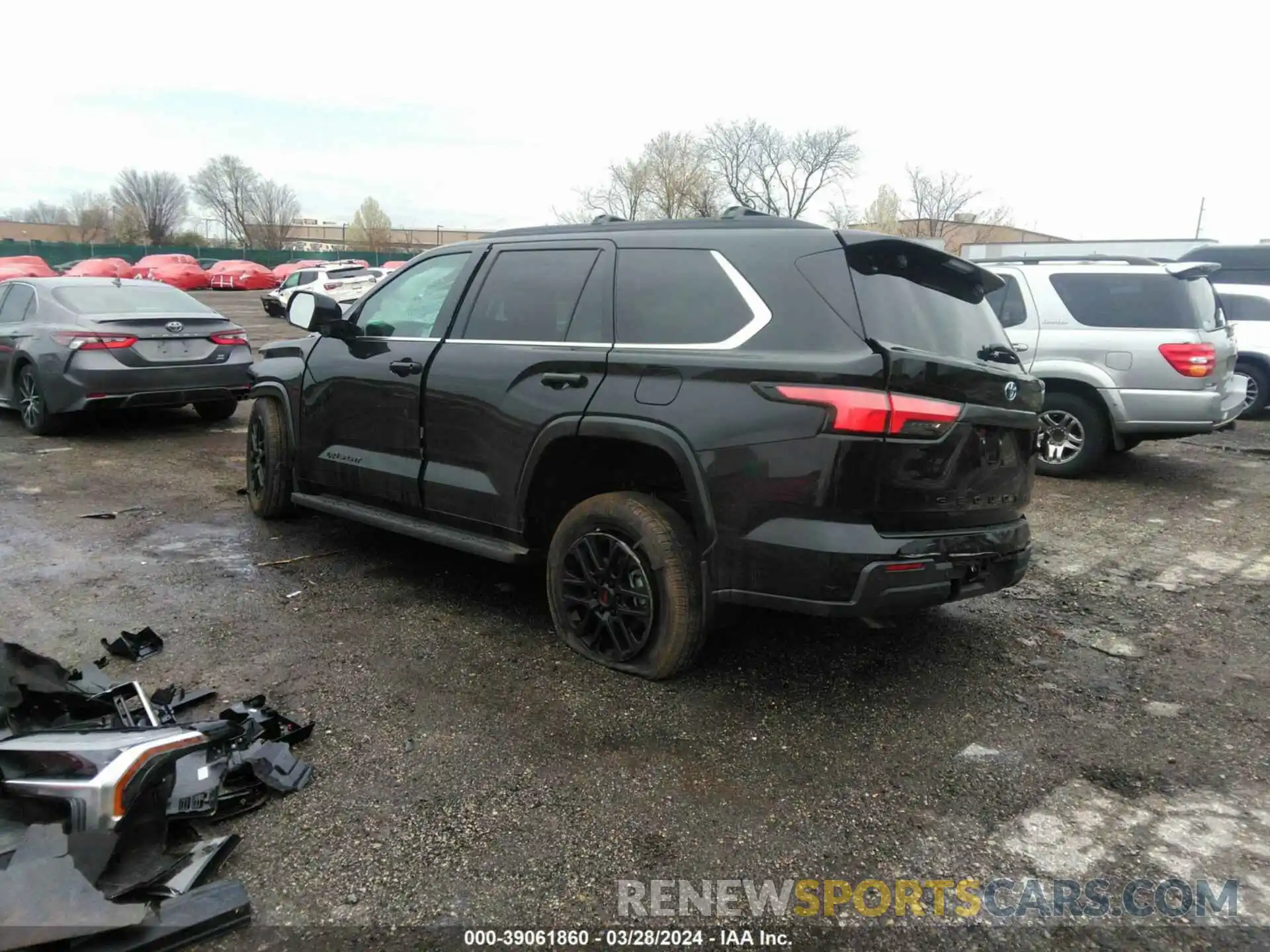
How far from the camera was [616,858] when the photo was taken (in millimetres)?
2537

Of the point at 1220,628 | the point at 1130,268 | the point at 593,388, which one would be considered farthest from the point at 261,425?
the point at 1130,268

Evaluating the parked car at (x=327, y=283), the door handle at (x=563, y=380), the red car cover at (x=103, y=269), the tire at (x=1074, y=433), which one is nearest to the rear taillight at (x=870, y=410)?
the door handle at (x=563, y=380)

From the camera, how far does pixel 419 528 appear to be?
4402 mm

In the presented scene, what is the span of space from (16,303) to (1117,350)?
1069cm

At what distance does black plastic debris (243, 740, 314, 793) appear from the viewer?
2820 mm

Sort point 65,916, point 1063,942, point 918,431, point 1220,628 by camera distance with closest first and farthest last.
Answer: point 65,916 → point 1063,942 → point 918,431 → point 1220,628

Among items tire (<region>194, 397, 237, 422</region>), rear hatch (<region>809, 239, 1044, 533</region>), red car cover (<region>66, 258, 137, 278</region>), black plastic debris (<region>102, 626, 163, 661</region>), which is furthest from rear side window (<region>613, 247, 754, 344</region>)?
red car cover (<region>66, 258, 137, 278</region>)

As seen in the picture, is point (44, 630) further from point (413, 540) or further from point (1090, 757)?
point (1090, 757)

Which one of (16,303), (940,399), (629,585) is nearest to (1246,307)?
(940,399)

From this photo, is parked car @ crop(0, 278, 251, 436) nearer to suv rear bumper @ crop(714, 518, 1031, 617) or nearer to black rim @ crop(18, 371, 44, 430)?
black rim @ crop(18, 371, 44, 430)

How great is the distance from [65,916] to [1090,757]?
126 inches

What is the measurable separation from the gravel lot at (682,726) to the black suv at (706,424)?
0.50 meters

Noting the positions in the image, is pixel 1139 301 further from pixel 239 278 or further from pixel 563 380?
pixel 239 278

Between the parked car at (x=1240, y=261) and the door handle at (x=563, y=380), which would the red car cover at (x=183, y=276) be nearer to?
the parked car at (x=1240, y=261)
